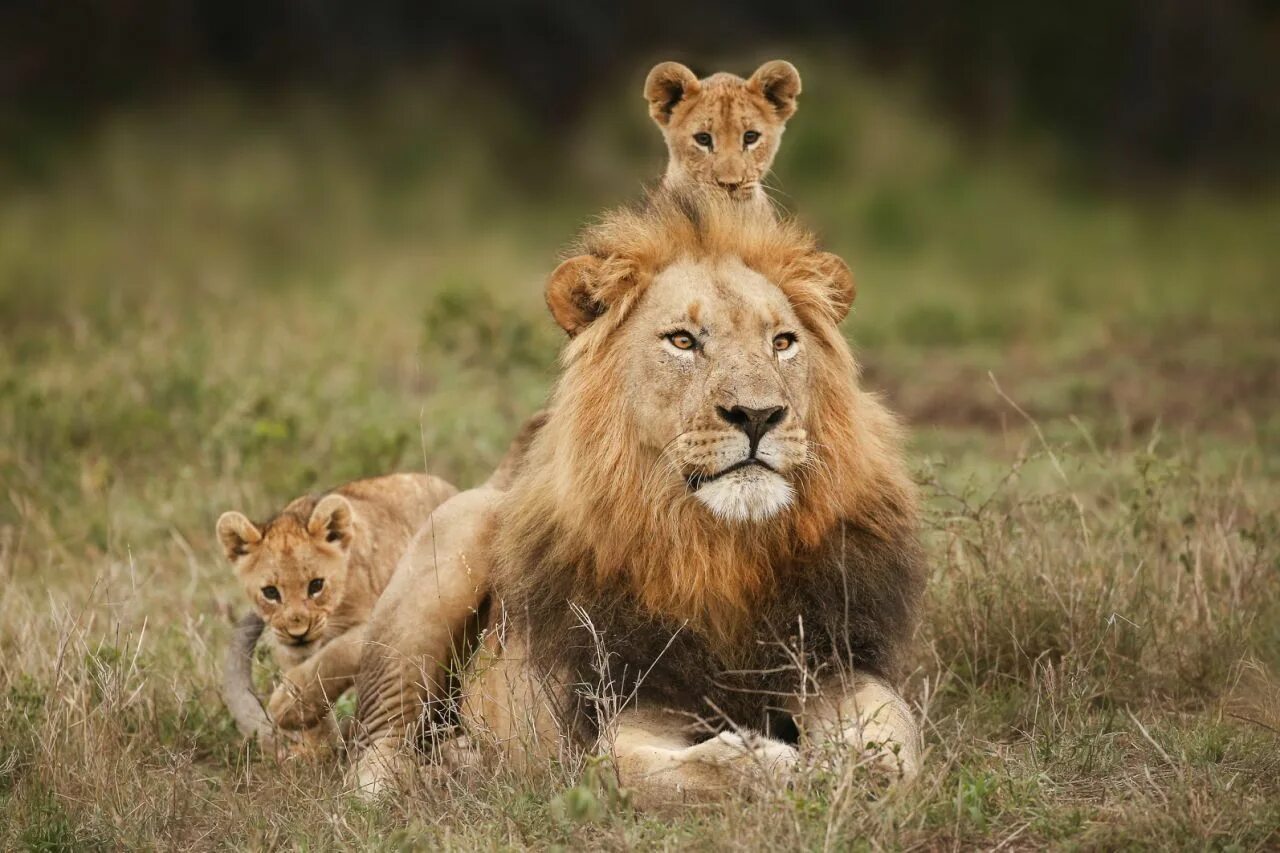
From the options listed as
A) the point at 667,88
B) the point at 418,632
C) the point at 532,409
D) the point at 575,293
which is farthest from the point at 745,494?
the point at 532,409

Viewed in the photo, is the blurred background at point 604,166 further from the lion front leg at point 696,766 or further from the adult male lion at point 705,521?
the lion front leg at point 696,766

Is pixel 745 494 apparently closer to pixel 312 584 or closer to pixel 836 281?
pixel 836 281

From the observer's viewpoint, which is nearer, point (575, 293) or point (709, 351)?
point (709, 351)

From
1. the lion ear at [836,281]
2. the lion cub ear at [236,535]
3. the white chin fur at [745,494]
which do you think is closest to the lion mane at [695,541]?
the lion ear at [836,281]

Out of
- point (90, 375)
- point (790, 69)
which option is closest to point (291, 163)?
point (90, 375)

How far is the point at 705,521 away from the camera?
409 centimetres

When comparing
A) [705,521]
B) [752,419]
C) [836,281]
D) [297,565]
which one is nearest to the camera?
[752,419]

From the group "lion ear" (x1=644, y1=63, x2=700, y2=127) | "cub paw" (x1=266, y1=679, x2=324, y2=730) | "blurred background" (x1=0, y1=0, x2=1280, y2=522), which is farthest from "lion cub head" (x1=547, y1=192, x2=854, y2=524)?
"blurred background" (x1=0, y1=0, x2=1280, y2=522)

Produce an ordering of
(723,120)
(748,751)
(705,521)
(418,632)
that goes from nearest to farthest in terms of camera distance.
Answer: (748,751) < (705,521) < (418,632) < (723,120)

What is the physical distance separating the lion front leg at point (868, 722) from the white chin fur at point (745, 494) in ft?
1.40

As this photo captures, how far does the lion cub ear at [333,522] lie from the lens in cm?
525

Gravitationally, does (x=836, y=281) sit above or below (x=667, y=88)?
below

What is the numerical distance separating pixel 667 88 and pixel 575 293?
2.06m

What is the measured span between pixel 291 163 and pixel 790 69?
926 centimetres
